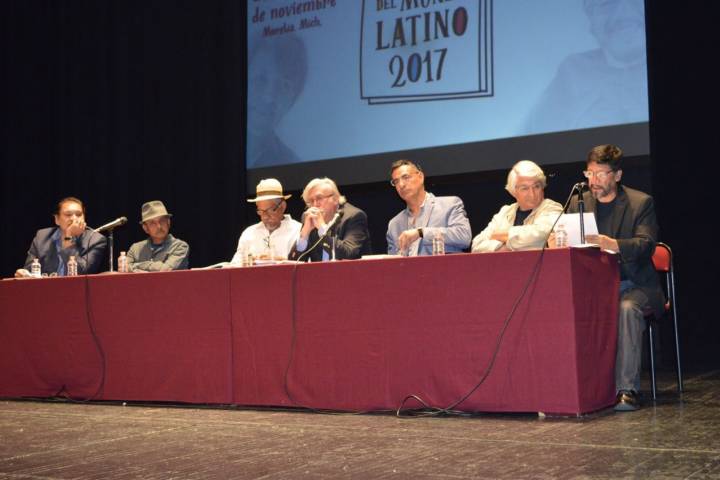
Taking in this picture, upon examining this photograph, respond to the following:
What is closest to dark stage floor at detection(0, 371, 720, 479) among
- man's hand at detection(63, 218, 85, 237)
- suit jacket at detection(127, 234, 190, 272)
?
suit jacket at detection(127, 234, 190, 272)

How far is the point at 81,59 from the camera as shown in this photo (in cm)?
762

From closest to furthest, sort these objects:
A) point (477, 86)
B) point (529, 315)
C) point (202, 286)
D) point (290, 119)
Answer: point (529, 315) < point (202, 286) < point (477, 86) < point (290, 119)

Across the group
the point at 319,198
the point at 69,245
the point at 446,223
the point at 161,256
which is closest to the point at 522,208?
the point at 446,223

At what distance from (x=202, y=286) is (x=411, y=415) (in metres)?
1.20

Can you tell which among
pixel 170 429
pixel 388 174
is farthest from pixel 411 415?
pixel 388 174

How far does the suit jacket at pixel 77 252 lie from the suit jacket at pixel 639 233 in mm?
2979

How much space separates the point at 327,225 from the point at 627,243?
1.52 meters

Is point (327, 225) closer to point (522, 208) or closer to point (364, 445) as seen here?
point (522, 208)

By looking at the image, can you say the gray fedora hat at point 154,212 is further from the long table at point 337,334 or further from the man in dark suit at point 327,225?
the man in dark suit at point 327,225

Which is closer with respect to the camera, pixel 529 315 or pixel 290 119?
pixel 529 315

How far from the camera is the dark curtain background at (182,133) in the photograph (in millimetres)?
5102

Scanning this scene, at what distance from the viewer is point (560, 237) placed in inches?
137

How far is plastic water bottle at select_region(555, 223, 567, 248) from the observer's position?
3479 millimetres

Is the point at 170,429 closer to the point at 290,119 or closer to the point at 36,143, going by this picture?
the point at 290,119
